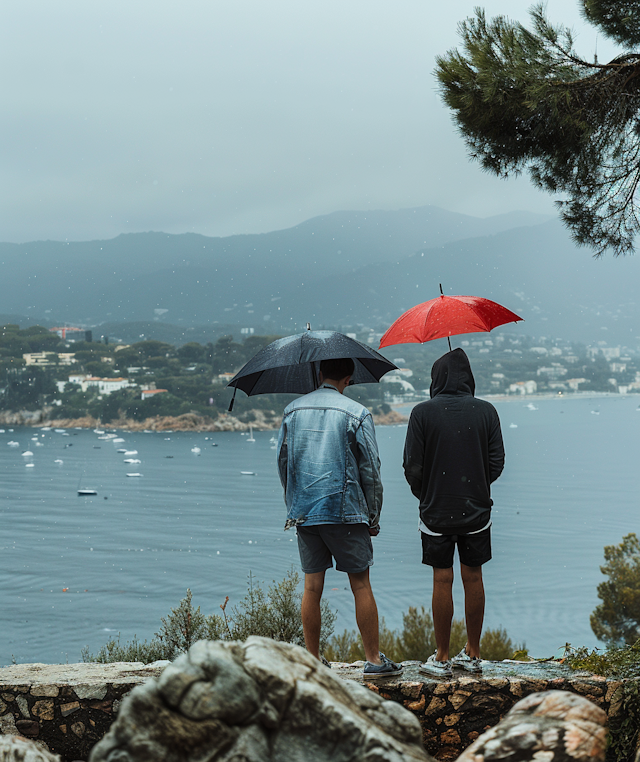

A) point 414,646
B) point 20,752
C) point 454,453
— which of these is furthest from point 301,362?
point 414,646

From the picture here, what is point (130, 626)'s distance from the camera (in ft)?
117

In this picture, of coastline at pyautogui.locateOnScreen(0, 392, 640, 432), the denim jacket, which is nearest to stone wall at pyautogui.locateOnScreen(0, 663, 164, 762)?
the denim jacket

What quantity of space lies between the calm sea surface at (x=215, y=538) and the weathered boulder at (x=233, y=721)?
107 feet

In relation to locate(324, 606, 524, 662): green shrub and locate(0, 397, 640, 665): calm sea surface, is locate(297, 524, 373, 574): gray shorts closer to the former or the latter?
locate(324, 606, 524, 662): green shrub

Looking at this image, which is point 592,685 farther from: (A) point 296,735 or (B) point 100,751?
(B) point 100,751

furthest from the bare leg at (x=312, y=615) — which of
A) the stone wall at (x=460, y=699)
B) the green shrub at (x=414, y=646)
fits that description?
the green shrub at (x=414, y=646)

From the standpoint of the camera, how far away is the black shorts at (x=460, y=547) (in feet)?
9.10

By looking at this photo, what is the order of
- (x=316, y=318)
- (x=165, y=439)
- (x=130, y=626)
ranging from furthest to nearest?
(x=316, y=318), (x=165, y=439), (x=130, y=626)

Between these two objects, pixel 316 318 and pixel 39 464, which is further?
pixel 316 318

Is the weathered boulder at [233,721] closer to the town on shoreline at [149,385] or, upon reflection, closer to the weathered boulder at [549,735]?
the weathered boulder at [549,735]

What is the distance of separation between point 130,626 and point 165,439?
2222 inches

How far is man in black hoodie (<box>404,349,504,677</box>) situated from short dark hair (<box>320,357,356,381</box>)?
34 cm

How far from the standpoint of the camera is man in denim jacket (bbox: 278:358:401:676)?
264 cm

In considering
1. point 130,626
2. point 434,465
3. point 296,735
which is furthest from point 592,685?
point 130,626
